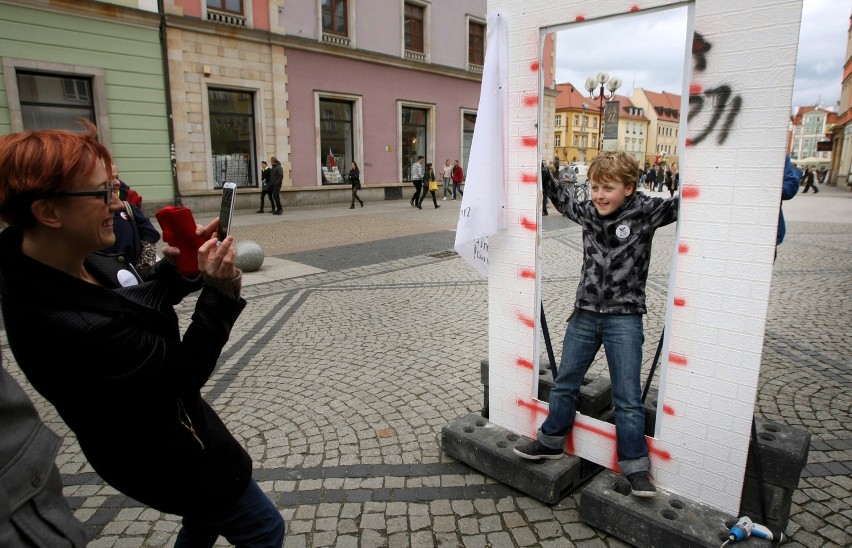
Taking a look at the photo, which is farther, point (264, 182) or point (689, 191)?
point (264, 182)

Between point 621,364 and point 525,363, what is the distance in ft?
1.94

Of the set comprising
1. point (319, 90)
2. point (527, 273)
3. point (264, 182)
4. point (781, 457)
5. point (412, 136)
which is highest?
point (319, 90)

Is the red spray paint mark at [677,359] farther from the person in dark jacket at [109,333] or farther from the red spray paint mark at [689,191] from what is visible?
the person in dark jacket at [109,333]

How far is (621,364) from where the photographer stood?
2.63 meters

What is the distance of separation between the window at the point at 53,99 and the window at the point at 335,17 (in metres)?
8.40

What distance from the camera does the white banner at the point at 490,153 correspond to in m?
2.84

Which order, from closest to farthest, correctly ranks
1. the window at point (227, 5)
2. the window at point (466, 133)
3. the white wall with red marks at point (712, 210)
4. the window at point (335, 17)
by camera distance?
1. the white wall with red marks at point (712, 210)
2. the window at point (227, 5)
3. the window at point (335, 17)
4. the window at point (466, 133)

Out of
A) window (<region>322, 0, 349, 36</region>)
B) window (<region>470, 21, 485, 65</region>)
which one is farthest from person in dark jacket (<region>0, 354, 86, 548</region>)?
window (<region>470, 21, 485, 65</region>)

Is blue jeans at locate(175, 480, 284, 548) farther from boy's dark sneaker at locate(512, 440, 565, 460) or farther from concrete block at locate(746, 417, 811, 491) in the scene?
concrete block at locate(746, 417, 811, 491)

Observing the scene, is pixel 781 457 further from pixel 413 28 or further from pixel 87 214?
pixel 413 28

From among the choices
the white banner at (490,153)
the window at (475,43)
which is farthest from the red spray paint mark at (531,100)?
the window at (475,43)

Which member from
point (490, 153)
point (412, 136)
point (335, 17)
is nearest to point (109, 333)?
point (490, 153)

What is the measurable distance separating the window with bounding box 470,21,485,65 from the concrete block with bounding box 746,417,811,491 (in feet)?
81.4

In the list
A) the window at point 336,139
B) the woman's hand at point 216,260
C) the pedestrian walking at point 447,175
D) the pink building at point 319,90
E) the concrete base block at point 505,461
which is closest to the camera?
the woman's hand at point 216,260
